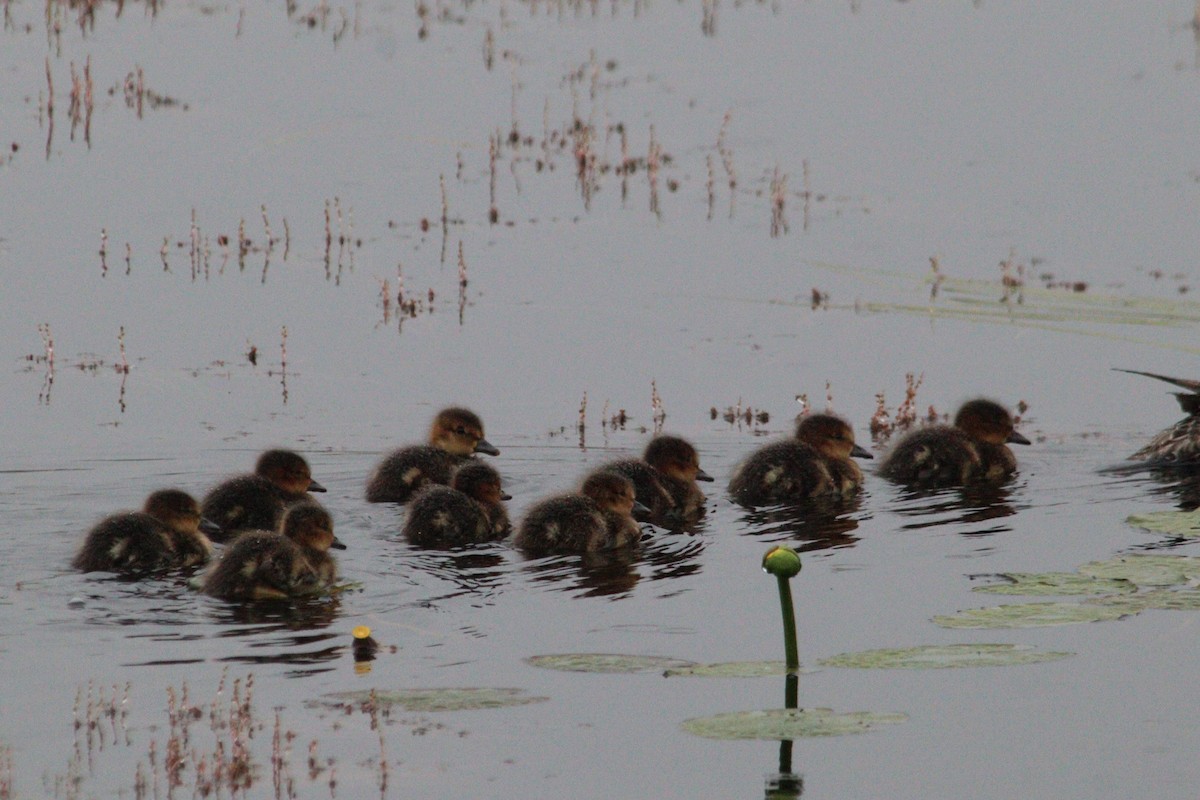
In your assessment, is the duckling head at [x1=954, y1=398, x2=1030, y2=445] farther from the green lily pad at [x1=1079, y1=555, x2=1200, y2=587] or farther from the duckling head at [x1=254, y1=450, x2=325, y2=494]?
the duckling head at [x1=254, y1=450, x2=325, y2=494]

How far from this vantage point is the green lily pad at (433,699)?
220 inches

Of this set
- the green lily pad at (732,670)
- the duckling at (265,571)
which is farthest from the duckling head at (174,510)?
the green lily pad at (732,670)

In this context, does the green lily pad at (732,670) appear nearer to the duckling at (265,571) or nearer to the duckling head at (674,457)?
the duckling at (265,571)

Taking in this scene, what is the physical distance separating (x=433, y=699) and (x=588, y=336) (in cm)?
602

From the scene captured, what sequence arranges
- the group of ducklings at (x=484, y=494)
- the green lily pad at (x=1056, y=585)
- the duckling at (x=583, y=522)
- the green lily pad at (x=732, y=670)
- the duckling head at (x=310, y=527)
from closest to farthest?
the green lily pad at (x=732, y=670) < the green lily pad at (x=1056, y=585) < the group of ducklings at (x=484, y=494) < the duckling head at (x=310, y=527) < the duckling at (x=583, y=522)

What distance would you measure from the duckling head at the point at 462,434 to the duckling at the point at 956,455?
5.84 feet

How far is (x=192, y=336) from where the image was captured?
11.2 meters

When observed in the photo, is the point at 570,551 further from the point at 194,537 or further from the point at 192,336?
the point at 192,336

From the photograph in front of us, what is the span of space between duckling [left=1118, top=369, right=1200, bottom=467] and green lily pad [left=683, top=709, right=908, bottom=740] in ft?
13.9

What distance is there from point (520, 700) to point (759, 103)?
1145cm

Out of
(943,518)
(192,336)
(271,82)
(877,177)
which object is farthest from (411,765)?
(271,82)

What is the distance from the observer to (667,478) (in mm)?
8781

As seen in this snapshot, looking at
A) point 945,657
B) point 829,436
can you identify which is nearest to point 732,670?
point 945,657

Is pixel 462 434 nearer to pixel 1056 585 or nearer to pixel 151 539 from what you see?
pixel 151 539
